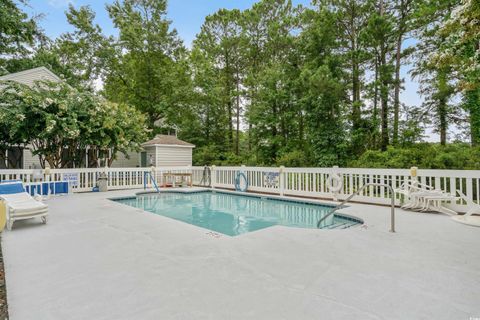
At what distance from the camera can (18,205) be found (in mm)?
4863

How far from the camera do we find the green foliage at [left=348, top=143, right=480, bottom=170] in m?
9.08

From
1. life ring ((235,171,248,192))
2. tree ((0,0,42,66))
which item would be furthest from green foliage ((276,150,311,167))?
tree ((0,0,42,66))

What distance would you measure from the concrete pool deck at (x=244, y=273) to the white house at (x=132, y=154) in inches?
418

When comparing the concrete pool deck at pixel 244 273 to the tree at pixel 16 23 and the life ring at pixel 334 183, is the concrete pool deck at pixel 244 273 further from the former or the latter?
the tree at pixel 16 23

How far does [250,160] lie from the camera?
16.8 m

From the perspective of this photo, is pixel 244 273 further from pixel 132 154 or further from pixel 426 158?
pixel 132 154

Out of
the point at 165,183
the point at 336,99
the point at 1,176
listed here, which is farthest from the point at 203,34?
the point at 1,176

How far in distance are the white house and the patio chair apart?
7.90 metres

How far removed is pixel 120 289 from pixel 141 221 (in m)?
2.80

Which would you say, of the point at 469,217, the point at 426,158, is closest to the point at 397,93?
the point at 426,158

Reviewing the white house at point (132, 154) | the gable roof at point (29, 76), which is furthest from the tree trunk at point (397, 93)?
the gable roof at point (29, 76)

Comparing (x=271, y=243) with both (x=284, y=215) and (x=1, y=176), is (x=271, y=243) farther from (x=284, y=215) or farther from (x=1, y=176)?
(x=1, y=176)

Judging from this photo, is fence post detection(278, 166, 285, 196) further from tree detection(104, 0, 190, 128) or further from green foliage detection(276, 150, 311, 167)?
tree detection(104, 0, 190, 128)

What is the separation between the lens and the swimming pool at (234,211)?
5511 millimetres
